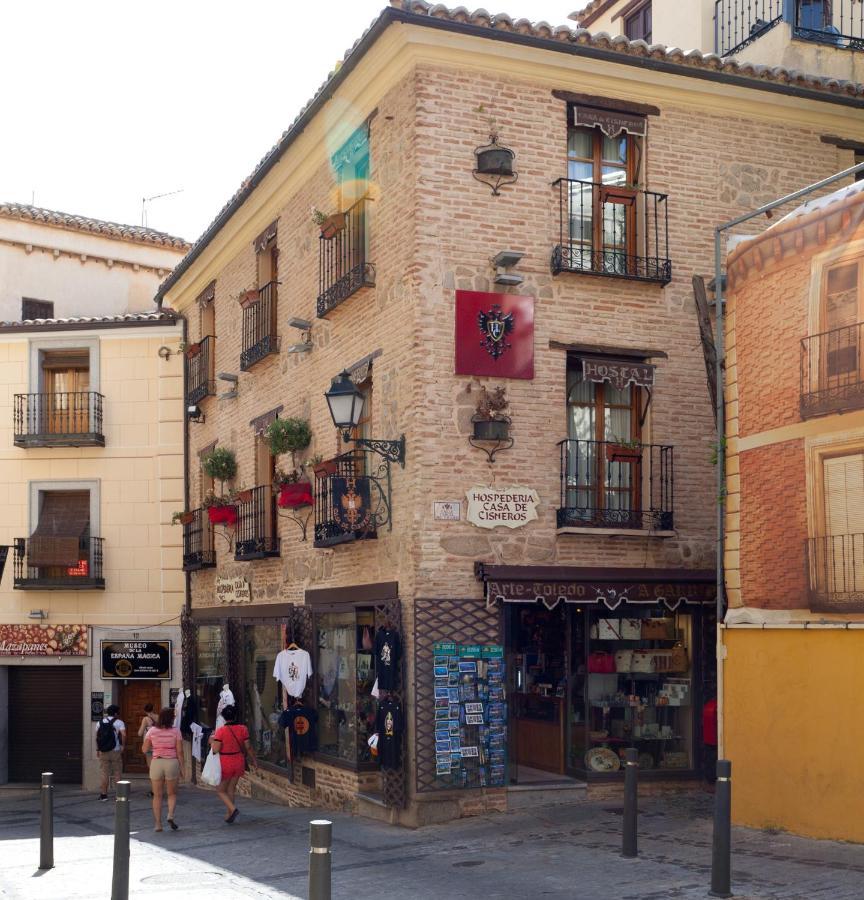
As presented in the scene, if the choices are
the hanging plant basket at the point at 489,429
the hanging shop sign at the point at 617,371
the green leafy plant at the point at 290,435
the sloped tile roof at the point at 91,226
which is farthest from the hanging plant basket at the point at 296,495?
the sloped tile roof at the point at 91,226

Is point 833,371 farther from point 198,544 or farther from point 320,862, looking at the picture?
point 198,544

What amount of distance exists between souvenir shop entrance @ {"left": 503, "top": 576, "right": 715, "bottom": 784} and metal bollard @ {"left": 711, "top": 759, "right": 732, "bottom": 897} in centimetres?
558

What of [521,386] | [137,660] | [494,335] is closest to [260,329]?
[494,335]

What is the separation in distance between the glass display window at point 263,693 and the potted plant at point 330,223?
19.5 ft

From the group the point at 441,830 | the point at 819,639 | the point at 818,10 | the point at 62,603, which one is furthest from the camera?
the point at 62,603

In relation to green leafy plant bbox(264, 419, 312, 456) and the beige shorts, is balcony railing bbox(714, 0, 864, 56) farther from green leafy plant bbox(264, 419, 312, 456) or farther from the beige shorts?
the beige shorts

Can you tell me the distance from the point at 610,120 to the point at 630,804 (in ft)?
27.3

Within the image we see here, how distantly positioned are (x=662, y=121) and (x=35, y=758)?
18.2 m

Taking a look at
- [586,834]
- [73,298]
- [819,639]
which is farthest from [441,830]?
[73,298]

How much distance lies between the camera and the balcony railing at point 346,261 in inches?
635

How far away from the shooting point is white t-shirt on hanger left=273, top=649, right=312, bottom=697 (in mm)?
17656

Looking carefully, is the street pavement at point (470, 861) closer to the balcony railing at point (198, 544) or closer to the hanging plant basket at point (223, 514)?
the hanging plant basket at point (223, 514)

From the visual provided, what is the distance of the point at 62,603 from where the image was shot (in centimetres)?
2608

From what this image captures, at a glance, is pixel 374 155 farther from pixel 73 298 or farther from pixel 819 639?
pixel 73 298
